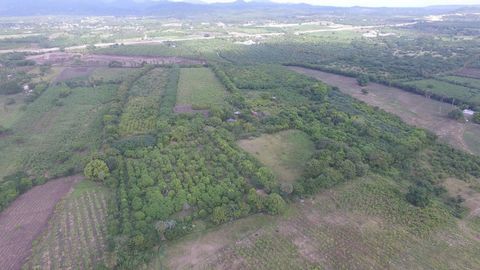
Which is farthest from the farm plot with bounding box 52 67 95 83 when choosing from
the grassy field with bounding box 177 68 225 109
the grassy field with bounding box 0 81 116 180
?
the grassy field with bounding box 177 68 225 109

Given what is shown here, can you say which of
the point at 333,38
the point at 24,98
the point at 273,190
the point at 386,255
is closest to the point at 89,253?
the point at 273,190

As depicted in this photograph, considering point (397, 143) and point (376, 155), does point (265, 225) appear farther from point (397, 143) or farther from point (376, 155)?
point (397, 143)

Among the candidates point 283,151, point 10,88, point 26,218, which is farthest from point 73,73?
point 283,151

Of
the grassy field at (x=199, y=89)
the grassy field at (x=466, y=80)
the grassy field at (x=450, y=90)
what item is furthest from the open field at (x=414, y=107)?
the grassy field at (x=199, y=89)

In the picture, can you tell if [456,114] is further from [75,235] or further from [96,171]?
[75,235]

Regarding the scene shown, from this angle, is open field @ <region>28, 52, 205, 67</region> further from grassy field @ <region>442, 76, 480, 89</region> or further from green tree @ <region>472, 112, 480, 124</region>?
green tree @ <region>472, 112, 480, 124</region>

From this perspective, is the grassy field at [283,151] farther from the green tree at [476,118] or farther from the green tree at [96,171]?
the green tree at [476,118]
